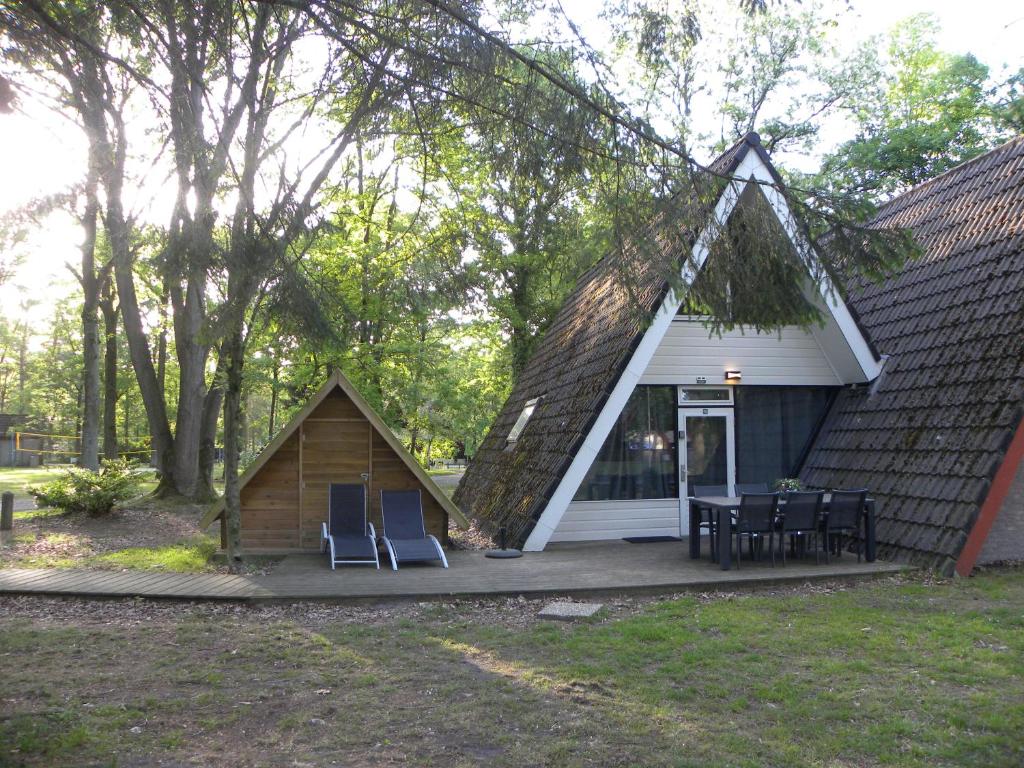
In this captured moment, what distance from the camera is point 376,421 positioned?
1094cm

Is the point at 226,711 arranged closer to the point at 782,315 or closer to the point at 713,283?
the point at 713,283

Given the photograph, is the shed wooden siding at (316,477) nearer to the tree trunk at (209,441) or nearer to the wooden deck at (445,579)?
the wooden deck at (445,579)

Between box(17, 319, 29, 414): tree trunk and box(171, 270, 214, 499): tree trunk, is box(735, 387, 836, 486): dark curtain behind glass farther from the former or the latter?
box(17, 319, 29, 414): tree trunk

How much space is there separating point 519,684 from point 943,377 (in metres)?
7.47

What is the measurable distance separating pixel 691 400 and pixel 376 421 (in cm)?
496

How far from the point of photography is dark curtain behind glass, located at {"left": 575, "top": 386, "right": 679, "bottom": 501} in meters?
12.5

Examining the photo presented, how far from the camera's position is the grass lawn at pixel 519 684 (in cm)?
435

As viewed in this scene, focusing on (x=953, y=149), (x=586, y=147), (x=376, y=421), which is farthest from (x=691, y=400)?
(x=953, y=149)

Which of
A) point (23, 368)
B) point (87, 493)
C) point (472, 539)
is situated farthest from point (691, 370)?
point (23, 368)

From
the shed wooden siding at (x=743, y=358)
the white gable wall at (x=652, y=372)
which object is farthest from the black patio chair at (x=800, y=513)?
the shed wooden siding at (x=743, y=358)

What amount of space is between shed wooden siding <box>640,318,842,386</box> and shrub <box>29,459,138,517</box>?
1015cm

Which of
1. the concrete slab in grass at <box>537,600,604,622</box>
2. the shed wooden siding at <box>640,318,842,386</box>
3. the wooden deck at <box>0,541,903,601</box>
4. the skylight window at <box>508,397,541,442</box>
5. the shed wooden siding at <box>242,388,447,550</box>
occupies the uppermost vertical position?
the shed wooden siding at <box>640,318,842,386</box>

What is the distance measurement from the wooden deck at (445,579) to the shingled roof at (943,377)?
888 mm

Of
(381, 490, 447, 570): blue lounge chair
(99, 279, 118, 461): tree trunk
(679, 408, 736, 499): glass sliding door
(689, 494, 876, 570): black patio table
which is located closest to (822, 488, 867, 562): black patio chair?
(689, 494, 876, 570): black patio table
